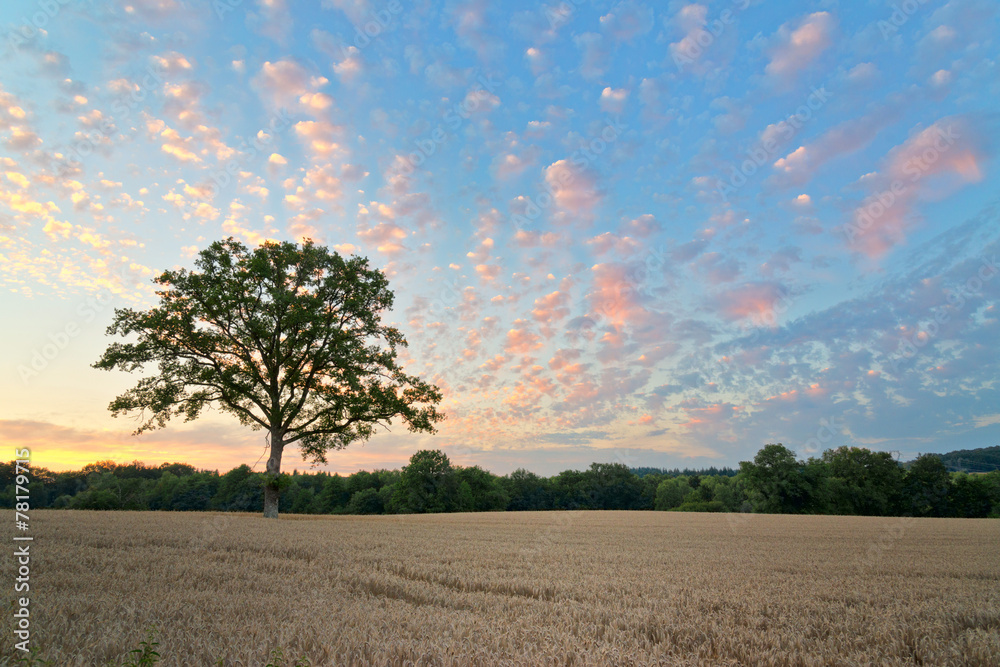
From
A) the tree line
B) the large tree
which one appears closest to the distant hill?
the tree line

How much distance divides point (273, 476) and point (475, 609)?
22595mm

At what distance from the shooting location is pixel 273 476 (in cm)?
2455

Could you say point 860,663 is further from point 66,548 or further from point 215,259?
point 215,259

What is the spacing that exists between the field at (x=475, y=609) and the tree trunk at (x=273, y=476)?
49.0 feet

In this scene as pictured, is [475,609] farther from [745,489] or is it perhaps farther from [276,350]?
[745,489]

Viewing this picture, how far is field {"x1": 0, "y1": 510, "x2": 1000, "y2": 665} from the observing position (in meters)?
3.86

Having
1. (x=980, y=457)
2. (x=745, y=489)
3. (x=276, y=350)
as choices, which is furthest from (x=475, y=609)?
(x=980, y=457)

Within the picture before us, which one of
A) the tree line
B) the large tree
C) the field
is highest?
the large tree

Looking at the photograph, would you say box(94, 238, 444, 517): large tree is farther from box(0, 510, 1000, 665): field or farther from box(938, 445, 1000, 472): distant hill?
box(938, 445, 1000, 472): distant hill

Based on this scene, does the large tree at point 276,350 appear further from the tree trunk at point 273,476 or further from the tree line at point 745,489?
the tree line at point 745,489

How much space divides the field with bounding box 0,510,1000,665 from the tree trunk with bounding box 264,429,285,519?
14940mm

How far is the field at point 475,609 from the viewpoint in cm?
386

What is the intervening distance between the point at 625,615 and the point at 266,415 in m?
24.7

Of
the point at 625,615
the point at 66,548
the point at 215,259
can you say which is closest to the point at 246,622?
the point at 625,615
